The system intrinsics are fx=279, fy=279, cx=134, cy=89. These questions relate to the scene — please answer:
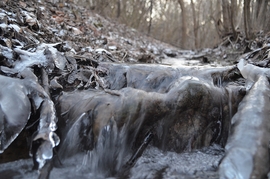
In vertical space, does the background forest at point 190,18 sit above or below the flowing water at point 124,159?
above

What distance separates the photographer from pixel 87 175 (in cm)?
160

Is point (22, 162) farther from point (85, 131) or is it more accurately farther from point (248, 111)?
point (248, 111)

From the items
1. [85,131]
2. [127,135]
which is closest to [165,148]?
[127,135]

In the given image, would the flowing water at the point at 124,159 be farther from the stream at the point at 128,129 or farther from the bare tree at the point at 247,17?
the bare tree at the point at 247,17

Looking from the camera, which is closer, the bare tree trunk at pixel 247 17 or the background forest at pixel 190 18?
the bare tree trunk at pixel 247 17

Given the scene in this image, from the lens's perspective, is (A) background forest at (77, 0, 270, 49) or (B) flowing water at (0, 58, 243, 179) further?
(A) background forest at (77, 0, 270, 49)

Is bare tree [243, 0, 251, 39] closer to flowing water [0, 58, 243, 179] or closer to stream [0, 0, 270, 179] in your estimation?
stream [0, 0, 270, 179]

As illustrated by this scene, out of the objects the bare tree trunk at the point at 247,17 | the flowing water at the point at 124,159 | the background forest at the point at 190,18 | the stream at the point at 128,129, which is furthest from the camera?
the background forest at the point at 190,18

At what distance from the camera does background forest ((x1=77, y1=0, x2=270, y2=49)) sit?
7137 mm

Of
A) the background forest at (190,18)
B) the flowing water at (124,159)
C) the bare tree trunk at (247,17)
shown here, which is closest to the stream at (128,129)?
the flowing water at (124,159)

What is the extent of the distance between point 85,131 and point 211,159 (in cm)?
81

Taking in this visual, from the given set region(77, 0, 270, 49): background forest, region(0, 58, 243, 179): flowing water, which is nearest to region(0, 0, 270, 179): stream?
region(0, 58, 243, 179): flowing water

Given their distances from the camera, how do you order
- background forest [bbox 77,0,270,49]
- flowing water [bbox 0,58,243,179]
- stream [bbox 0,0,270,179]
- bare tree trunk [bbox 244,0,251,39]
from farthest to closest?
background forest [bbox 77,0,270,49]
bare tree trunk [bbox 244,0,251,39]
flowing water [bbox 0,58,243,179]
stream [bbox 0,0,270,179]

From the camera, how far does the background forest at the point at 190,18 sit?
7137 millimetres
